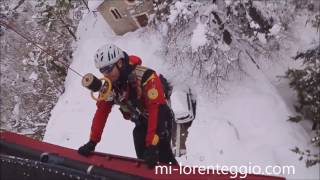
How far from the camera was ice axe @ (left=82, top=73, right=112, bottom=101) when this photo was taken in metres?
3.76

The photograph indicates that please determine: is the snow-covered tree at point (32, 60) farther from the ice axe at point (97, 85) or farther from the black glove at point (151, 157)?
the black glove at point (151, 157)

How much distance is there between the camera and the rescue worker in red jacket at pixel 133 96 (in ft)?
12.9

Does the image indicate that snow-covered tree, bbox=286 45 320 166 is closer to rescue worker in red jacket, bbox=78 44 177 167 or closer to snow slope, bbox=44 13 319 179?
snow slope, bbox=44 13 319 179

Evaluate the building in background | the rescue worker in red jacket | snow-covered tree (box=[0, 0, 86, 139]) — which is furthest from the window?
the rescue worker in red jacket

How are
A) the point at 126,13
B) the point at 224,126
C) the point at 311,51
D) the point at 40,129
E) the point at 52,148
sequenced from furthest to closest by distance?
1. the point at 40,129
2. the point at 126,13
3. the point at 311,51
4. the point at 224,126
5. the point at 52,148

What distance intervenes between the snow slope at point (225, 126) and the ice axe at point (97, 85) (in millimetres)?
4124

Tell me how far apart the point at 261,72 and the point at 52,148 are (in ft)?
25.4

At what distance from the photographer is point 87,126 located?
9.78 m

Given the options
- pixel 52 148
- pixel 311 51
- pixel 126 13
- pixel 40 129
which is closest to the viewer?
pixel 52 148

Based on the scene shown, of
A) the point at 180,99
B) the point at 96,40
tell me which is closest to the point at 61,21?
the point at 96,40

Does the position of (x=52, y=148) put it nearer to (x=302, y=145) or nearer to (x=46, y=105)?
(x=302, y=145)

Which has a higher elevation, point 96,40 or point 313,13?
point 96,40

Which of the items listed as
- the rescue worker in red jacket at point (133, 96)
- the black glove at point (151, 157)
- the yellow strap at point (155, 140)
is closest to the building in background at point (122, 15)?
the rescue worker in red jacket at point (133, 96)

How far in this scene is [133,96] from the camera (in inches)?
168
